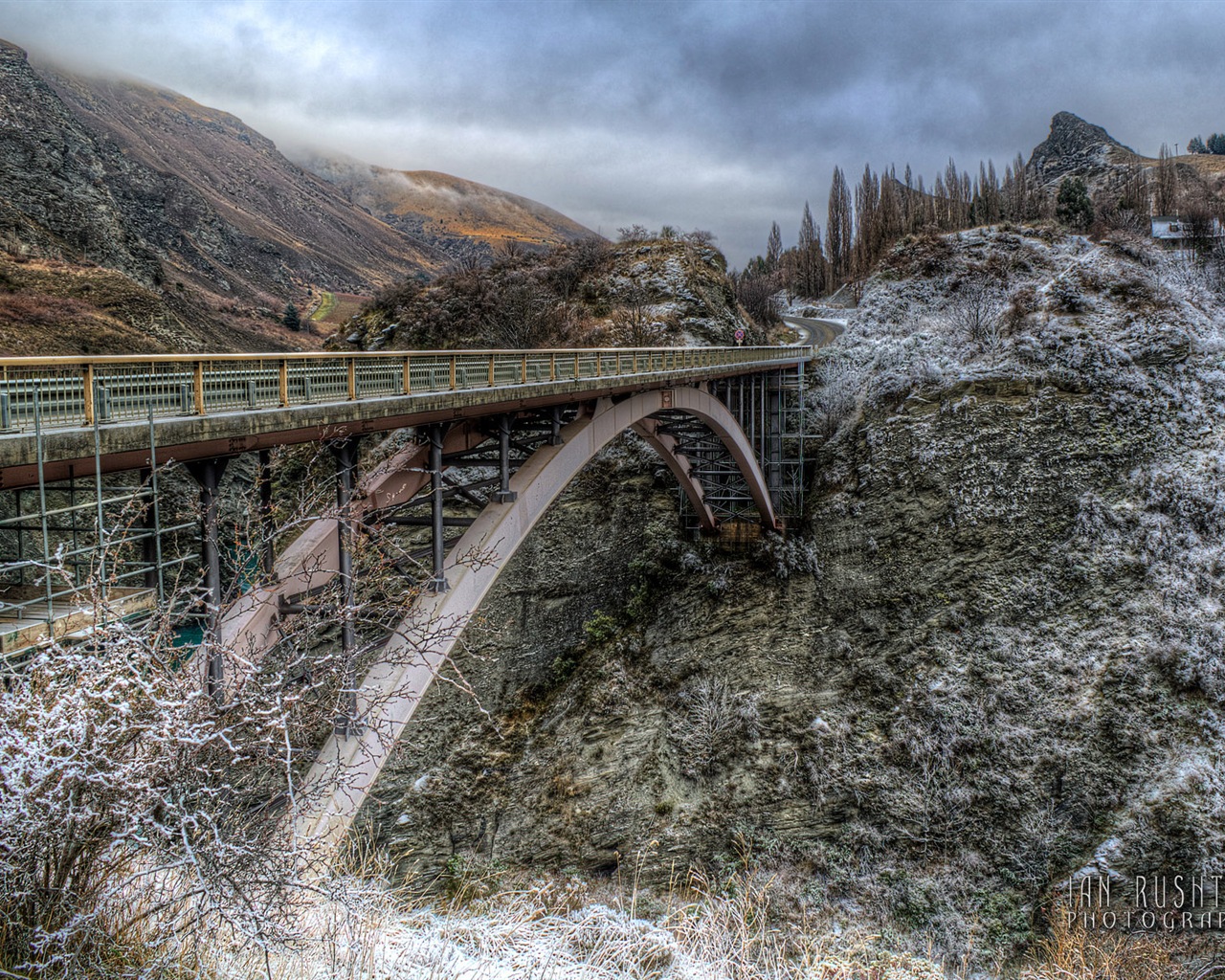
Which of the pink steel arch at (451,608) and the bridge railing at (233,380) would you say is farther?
the pink steel arch at (451,608)

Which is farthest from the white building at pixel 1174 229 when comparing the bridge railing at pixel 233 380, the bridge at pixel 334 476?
the bridge railing at pixel 233 380

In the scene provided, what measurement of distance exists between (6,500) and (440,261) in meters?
150

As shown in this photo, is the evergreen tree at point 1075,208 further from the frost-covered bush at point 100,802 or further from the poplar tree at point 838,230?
the frost-covered bush at point 100,802

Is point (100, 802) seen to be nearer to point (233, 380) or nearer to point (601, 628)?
point (233, 380)

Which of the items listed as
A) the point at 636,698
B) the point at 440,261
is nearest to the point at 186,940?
the point at 636,698

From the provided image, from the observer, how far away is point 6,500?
53.6 ft

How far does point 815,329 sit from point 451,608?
4253 cm

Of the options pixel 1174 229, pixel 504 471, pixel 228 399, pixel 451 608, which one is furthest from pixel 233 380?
pixel 1174 229

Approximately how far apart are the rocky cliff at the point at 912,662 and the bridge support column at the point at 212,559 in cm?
582

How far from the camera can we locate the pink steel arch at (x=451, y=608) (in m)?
7.39

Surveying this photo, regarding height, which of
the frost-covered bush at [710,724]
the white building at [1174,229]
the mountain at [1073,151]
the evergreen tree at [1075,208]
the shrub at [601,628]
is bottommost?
the frost-covered bush at [710,724]

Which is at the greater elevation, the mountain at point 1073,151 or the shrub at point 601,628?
the mountain at point 1073,151

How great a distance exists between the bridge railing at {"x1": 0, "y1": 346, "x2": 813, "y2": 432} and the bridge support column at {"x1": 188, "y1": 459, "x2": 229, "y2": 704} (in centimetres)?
53

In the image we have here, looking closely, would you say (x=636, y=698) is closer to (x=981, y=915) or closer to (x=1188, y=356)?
(x=981, y=915)
